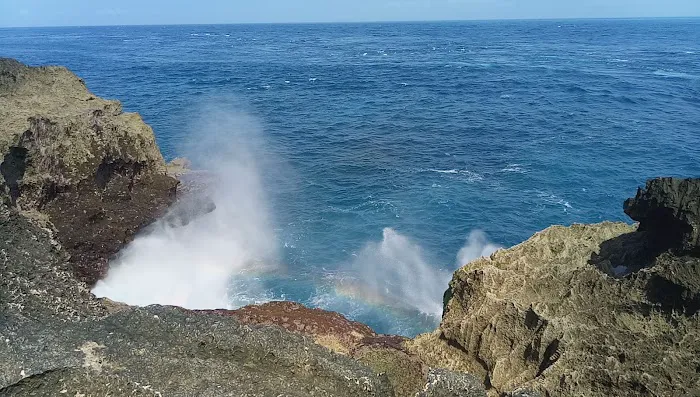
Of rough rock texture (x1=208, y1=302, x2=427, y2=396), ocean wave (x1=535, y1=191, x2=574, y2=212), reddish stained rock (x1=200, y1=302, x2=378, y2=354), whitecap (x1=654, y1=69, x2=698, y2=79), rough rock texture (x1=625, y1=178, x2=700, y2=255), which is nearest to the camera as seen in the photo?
rough rock texture (x1=625, y1=178, x2=700, y2=255)

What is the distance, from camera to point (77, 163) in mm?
24609

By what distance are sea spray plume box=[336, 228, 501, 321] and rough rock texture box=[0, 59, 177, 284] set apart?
1295 cm

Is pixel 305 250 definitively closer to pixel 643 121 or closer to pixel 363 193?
pixel 363 193

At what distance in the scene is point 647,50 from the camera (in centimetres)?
13362

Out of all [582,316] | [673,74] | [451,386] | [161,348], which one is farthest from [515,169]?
[673,74]

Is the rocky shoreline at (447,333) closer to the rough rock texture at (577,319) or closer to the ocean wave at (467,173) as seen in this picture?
the rough rock texture at (577,319)

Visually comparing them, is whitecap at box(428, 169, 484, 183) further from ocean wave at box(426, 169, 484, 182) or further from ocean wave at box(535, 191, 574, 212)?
ocean wave at box(535, 191, 574, 212)

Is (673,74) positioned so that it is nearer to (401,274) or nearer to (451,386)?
(401,274)

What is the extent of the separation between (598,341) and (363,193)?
3134 centimetres

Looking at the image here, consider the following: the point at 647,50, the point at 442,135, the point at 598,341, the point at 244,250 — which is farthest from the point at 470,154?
the point at 647,50

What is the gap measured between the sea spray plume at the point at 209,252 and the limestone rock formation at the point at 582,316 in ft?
54.3

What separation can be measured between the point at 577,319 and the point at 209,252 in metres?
25.6

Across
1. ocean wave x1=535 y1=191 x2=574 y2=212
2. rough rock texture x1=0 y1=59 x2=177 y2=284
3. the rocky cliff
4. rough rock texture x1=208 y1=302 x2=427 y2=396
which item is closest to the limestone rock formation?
rough rock texture x1=208 y1=302 x2=427 y2=396

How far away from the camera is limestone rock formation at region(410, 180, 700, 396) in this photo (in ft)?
38.3
